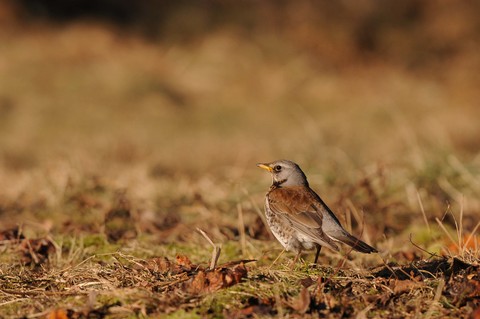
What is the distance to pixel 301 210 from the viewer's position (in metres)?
5.44

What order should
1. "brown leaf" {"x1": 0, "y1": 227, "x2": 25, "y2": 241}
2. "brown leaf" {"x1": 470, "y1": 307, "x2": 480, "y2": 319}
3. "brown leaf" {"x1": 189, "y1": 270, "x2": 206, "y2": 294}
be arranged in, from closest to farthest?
"brown leaf" {"x1": 470, "y1": 307, "x2": 480, "y2": 319}, "brown leaf" {"x1": 189, "y1": 270, "x2": 206, "y2": 294}, "brown leaf" {"x1": 0, "y1": 227, "x2": 25, "y2": 241}

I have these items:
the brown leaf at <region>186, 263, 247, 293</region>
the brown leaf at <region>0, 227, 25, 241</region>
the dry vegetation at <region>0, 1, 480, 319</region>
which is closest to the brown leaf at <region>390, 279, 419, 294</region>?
the dry vegetation at <region>0, 1, 480, 319</region>

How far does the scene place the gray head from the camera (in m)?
6.01

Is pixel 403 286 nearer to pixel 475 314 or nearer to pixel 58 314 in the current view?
pixel 475 314

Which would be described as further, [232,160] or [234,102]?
[234,102]

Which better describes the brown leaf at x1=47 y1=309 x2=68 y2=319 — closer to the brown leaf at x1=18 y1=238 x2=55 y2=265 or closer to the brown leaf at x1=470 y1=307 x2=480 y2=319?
the brown leaf at x1=470 y1=307 x2=480 y2=319

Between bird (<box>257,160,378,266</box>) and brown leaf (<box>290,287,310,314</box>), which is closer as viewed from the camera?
brown leaf (<box>290,287,310,314</box>)

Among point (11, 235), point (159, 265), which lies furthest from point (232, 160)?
point (159, 265)

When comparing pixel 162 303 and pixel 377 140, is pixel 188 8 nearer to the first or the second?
pixel 377 140

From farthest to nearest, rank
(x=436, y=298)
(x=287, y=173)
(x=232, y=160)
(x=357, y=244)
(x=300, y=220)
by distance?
(x=232, y=160), (x=287, y=173), (x=300, y=220), (x=357, y=244), (x=436, y=298)

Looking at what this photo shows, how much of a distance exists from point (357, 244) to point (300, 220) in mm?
648

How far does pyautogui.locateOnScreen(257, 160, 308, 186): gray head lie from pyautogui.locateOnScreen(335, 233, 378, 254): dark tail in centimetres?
99

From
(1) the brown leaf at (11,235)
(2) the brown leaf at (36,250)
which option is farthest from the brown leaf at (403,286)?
(1) the brown leaf at (11,235)

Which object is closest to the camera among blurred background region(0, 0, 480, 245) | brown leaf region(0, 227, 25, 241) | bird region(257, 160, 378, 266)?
bird region(257, 160, 378, 266)
